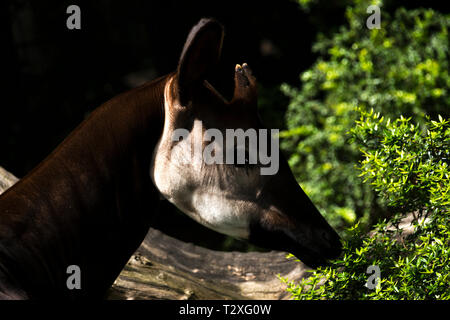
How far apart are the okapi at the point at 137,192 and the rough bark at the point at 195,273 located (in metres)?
1.07

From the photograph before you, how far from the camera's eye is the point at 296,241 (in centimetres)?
199

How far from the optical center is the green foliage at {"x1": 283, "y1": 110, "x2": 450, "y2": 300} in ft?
6.90

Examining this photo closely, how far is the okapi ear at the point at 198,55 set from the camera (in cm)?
182

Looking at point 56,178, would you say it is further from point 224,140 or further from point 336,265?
point 336,265

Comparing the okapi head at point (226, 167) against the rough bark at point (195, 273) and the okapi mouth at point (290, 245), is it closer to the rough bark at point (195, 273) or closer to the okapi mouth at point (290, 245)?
the okapi mouth at point (290, 245)

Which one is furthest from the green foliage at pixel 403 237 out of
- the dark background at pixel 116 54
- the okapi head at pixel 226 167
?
the dark background at pixel 116 54

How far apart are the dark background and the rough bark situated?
2.13 metres

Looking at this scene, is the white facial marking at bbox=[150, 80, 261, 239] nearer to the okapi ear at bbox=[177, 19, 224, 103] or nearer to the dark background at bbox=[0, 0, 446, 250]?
the okapi ear at bbox=[177, 19, 224, 103]

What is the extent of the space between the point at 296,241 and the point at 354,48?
3.65m

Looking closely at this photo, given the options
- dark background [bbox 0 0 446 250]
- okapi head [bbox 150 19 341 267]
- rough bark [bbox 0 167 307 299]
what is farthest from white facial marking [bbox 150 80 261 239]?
dark background [bbox 0 0 446 250]

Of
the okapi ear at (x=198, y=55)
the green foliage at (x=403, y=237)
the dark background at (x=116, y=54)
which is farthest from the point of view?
the dark background at (x=116, y=54)
